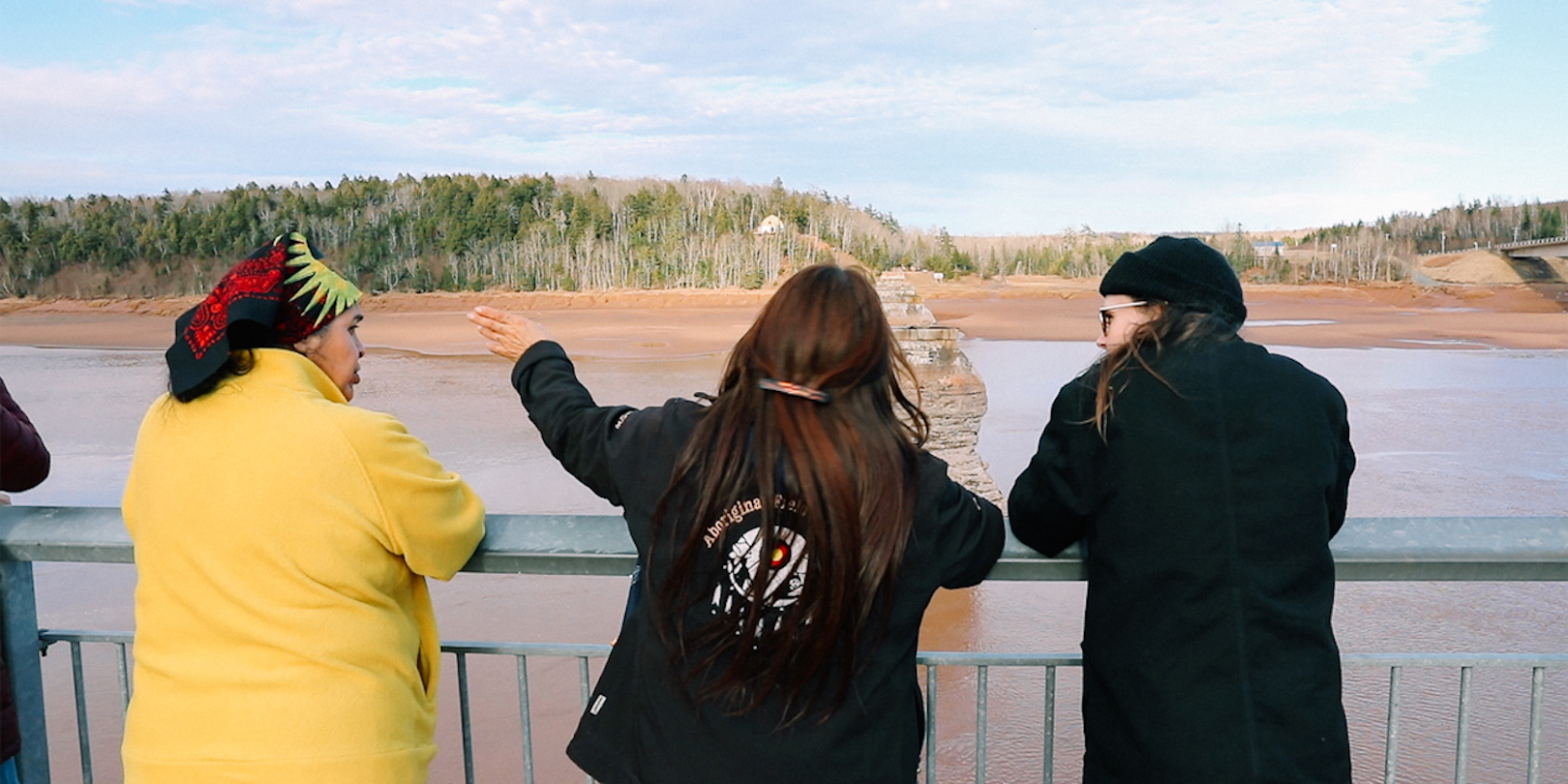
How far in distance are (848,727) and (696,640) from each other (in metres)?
0.28

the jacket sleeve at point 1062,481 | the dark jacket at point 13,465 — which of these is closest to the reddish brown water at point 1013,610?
the dark jacket at point 13,465

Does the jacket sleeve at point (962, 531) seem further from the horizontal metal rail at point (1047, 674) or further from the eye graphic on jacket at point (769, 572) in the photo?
the horizontal metal rail at point (1047, 674)

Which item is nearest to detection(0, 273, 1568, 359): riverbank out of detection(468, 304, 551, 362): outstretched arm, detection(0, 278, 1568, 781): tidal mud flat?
detection(0, 278, 1568, 781): tidal mud flat

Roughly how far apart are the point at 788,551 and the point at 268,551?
852mm

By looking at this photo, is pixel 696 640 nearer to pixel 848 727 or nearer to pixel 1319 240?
pixel 848 727

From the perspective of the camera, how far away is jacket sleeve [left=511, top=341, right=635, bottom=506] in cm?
189

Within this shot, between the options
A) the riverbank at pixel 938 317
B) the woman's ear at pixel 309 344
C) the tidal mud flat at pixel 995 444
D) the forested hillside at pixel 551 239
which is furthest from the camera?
the forested hillside at pixel 551 239

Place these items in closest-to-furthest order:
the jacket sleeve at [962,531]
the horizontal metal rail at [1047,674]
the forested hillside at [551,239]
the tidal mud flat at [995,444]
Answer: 1. the jacket sleeve at [962,531]
2. the horizontal metal rail at [1047,674]
3. the tidal mud flat at [995,444]
4. the forested hillside at [551,239]

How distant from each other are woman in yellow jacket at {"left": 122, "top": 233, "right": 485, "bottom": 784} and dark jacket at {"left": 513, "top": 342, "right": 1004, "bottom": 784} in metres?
0.37

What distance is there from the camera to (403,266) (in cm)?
7481

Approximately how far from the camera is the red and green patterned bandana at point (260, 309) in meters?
1.82

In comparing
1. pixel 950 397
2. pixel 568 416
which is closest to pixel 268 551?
pixel 568 416

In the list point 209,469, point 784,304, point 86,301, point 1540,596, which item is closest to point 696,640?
point 784,304

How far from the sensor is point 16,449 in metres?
2.44
